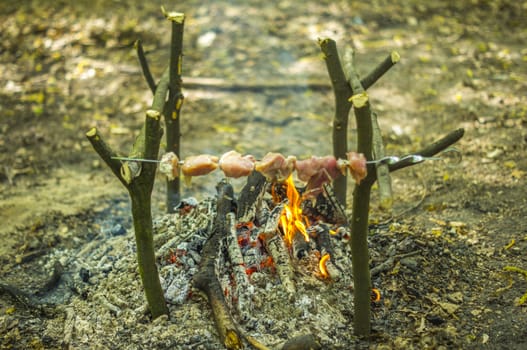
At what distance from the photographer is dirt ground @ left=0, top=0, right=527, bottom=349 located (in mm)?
3938

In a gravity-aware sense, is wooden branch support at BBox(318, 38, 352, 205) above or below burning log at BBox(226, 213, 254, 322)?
above

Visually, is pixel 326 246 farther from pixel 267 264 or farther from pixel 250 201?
pixel 250 201

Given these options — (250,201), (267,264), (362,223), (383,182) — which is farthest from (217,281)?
(383,182)

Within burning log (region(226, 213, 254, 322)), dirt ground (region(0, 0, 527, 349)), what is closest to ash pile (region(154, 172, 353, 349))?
burning log (region(226, 213, 254, 322))

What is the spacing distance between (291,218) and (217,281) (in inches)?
27.3

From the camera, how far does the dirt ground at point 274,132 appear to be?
3.94 metres

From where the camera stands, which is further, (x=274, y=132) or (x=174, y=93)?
(x=274, y=132)

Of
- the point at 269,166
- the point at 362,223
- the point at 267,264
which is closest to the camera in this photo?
the point at 362,223

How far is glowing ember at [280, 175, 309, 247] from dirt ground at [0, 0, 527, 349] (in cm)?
62

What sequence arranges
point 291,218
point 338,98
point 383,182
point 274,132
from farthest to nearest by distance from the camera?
point 274,132
point 338,98
point 291,218
point 383,182

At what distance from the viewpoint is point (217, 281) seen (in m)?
3.77

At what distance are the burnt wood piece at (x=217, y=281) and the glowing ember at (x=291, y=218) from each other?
39 cm

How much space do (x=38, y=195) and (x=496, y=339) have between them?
4524mm

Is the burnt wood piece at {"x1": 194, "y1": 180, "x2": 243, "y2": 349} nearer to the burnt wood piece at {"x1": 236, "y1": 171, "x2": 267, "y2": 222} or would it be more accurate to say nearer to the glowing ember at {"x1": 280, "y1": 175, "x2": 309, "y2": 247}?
the burnt wood piece at {"x1": 236, "y1": 171, "x2": 267, "y2": 222}
